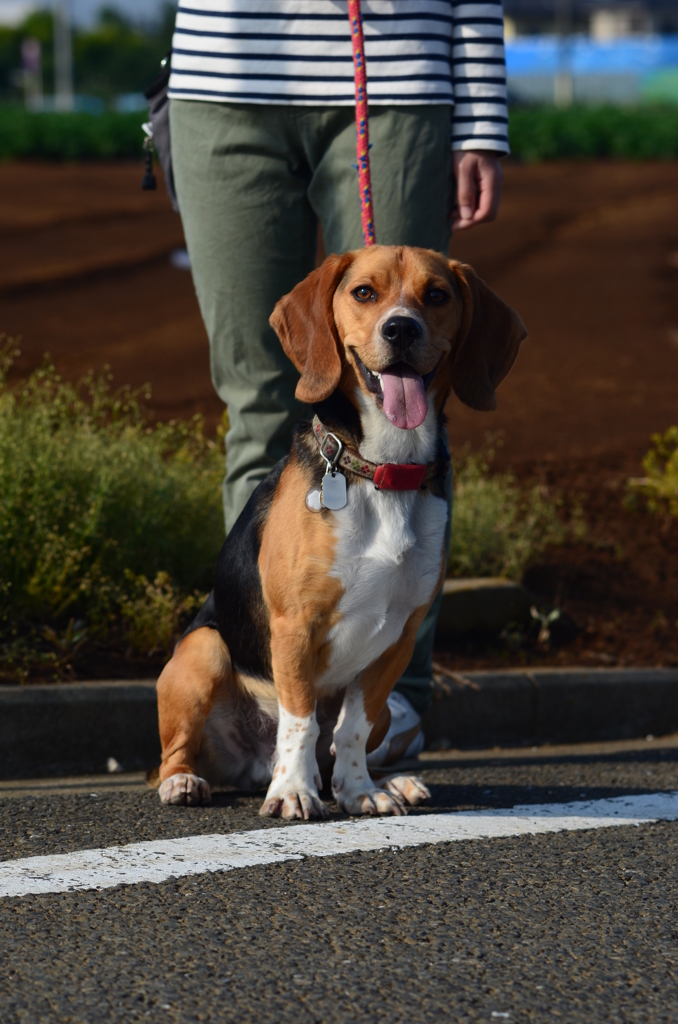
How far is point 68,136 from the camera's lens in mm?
38656

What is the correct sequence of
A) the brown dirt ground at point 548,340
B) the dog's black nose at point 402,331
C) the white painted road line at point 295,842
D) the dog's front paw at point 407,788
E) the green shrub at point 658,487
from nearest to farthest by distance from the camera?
1. the white painted road line at point 295,842
2. the dog's black nose at point 402,331
3. the dog's front paw at point 407,788
4. the brown dirt ground at point 548,340
5. the green shrub at point 658,487

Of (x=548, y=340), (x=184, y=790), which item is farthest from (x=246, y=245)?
(x=548, y=340)

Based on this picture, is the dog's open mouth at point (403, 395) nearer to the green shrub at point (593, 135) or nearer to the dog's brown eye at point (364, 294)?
the dog's brown eye at point (364, 294)

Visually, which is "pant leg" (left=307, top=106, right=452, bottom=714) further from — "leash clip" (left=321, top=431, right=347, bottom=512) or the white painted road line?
the white painted road line

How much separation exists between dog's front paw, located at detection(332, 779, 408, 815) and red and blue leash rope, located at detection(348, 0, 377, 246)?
158 centimetres

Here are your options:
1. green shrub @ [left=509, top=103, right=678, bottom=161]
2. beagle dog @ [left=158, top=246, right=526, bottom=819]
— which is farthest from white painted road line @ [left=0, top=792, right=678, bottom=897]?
green shrub @ [left=509, top=103, right=678, bottom=161]

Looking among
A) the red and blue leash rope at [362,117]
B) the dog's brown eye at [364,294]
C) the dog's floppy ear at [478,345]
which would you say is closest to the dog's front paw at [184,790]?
the dog's floppy ear at [478,345]

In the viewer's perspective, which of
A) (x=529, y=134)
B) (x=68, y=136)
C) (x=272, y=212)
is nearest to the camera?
(x=272, y=212)

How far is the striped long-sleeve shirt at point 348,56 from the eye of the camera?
3.96 metres

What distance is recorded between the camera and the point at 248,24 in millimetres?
4027

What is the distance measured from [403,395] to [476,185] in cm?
104

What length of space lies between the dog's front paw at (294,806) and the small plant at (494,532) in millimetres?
2474

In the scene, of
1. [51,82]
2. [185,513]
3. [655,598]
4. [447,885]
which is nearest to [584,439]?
[655,598]

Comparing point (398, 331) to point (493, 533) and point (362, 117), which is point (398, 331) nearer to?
point (362, 117)
